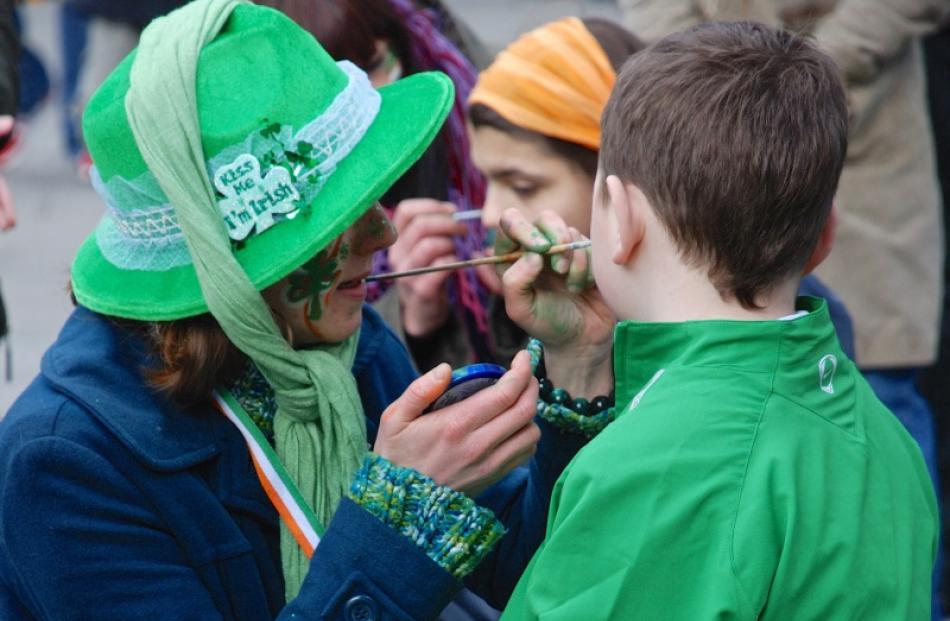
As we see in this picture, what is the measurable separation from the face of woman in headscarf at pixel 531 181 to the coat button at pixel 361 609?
1.19 meters

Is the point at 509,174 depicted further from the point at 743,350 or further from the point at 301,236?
the point at 743,350

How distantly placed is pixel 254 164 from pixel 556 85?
3.89 ft

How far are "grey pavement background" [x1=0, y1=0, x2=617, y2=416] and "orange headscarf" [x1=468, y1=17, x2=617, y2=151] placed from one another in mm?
620

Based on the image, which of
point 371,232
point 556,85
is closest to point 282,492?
point 371,232

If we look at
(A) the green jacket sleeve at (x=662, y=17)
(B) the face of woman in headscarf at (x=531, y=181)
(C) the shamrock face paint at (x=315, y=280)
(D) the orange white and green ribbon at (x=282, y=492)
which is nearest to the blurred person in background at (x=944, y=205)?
(A) the green jacket sleeve at (x=662, y=17)

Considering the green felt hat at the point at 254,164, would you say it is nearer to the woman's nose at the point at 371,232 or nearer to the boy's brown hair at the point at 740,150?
the woman's nose at the point at 371,232

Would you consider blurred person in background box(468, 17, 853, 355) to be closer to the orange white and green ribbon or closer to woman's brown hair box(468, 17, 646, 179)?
woman's brown hair box(468, 17, 646, 179)

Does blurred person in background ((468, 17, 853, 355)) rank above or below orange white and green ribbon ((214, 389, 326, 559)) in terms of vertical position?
below

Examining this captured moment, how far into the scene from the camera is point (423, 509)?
1699 mm

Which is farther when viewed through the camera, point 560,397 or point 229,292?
point 560,397

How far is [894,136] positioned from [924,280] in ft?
1.32

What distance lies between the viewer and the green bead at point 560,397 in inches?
77.2

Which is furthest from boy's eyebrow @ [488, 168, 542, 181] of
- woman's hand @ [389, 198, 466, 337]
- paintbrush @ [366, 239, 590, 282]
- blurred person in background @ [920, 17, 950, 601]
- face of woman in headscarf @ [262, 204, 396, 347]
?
blurred person in background @ [920, 17, 950, 601]

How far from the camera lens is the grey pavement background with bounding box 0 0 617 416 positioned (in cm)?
540
